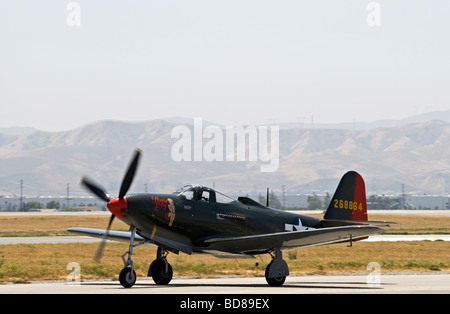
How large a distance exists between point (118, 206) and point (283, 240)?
206 inches

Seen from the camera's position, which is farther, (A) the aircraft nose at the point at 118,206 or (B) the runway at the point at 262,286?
(A) the aircraft nose at the point at 118,206

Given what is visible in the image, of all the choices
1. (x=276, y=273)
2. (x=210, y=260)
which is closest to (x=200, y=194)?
(x=276, y=273)

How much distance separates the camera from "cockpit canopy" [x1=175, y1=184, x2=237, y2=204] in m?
24.8

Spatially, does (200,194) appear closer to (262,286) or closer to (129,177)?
(129,177)

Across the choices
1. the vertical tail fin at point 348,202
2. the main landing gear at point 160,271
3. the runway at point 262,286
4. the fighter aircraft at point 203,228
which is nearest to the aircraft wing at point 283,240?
the fighter aircraft at point 203,228

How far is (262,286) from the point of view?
79.3 feet

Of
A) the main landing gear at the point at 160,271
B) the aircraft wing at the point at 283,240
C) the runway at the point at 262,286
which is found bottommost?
the runway at the point at 262,286

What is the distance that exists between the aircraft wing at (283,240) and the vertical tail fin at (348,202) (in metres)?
3.61

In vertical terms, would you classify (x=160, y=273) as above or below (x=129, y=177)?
below

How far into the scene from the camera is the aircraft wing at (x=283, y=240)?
23.4m

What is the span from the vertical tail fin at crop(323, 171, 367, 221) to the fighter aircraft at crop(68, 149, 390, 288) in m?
2.30

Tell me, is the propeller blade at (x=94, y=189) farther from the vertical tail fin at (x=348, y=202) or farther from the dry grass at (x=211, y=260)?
the vertical tail fin at (x=348, y=202)
